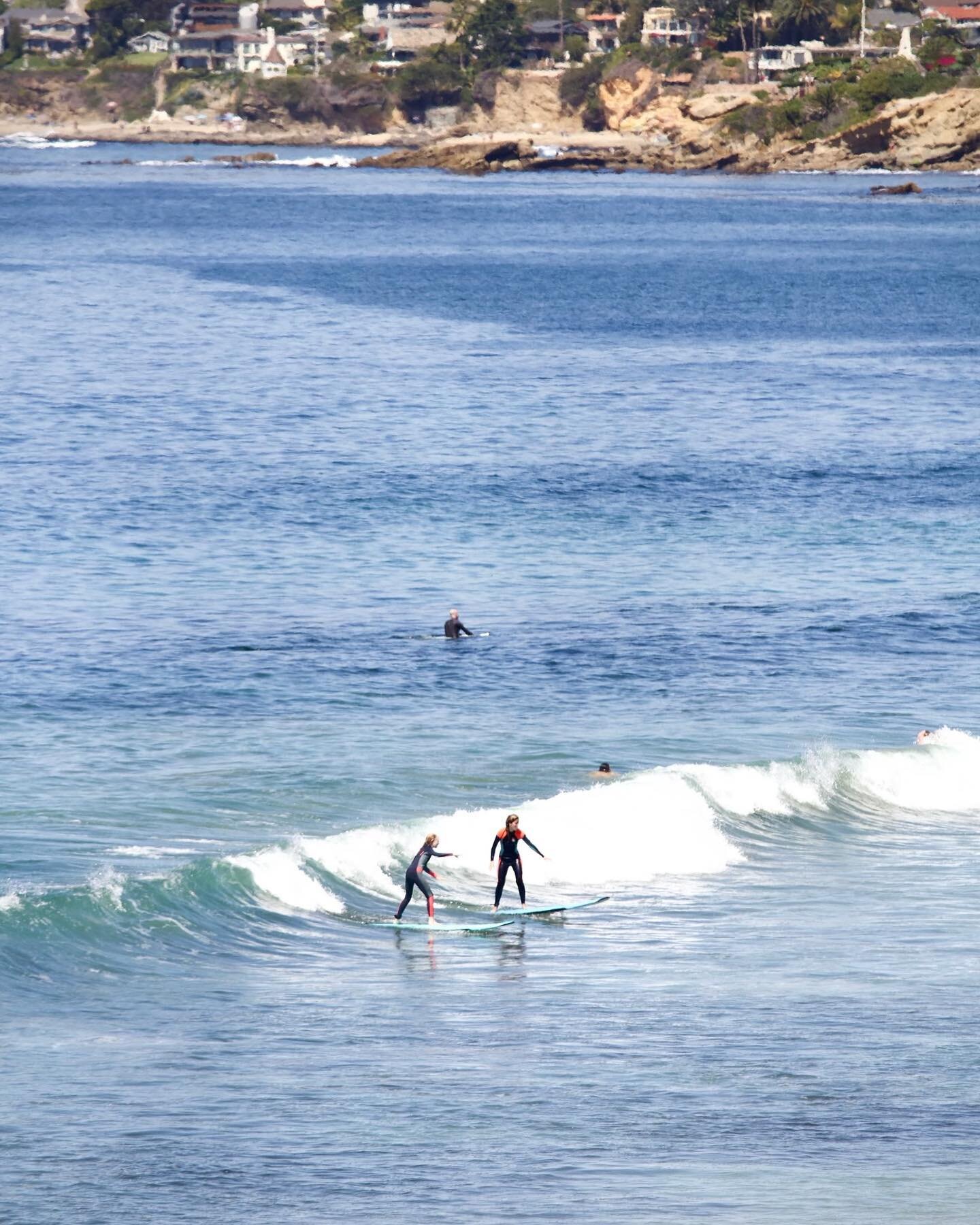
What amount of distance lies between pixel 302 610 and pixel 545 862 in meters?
16.0

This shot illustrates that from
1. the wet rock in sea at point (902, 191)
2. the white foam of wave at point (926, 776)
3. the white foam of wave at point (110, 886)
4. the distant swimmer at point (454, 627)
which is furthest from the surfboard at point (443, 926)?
the wet rock in sea at point (902, 191)

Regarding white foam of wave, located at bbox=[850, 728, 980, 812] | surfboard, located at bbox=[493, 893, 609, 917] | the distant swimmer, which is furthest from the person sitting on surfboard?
the distant swimmer

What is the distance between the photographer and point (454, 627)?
41.3 meters

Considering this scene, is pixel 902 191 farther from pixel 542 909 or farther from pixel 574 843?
pixel 542 909

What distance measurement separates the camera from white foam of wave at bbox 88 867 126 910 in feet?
86.1

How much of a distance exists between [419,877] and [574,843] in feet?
14.8

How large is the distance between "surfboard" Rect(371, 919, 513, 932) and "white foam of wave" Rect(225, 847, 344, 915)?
1.07m

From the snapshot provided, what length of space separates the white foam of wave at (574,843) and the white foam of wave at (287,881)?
46cm

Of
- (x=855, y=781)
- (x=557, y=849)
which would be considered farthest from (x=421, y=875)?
(x=855, y=781)

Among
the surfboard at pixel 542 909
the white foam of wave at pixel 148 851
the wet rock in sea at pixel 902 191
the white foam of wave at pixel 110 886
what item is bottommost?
the surfboard at pixel 542 909

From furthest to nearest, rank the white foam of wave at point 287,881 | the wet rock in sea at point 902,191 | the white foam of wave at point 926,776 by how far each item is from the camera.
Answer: the wet rock in sea at point 902,191, the white foam of wave at point 926,776, the white foam of wave at point 287,881

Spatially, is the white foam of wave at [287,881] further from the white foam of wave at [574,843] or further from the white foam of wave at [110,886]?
the white foam of wave at [110,886]

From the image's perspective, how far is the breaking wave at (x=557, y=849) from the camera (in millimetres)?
26156

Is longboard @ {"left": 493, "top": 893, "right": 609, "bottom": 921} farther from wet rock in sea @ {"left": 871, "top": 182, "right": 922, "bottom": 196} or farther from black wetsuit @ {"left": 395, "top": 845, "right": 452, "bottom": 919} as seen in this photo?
wet rock in sea @ {"left": 871, "top": 182, "right": 922, "bottom": 196}
